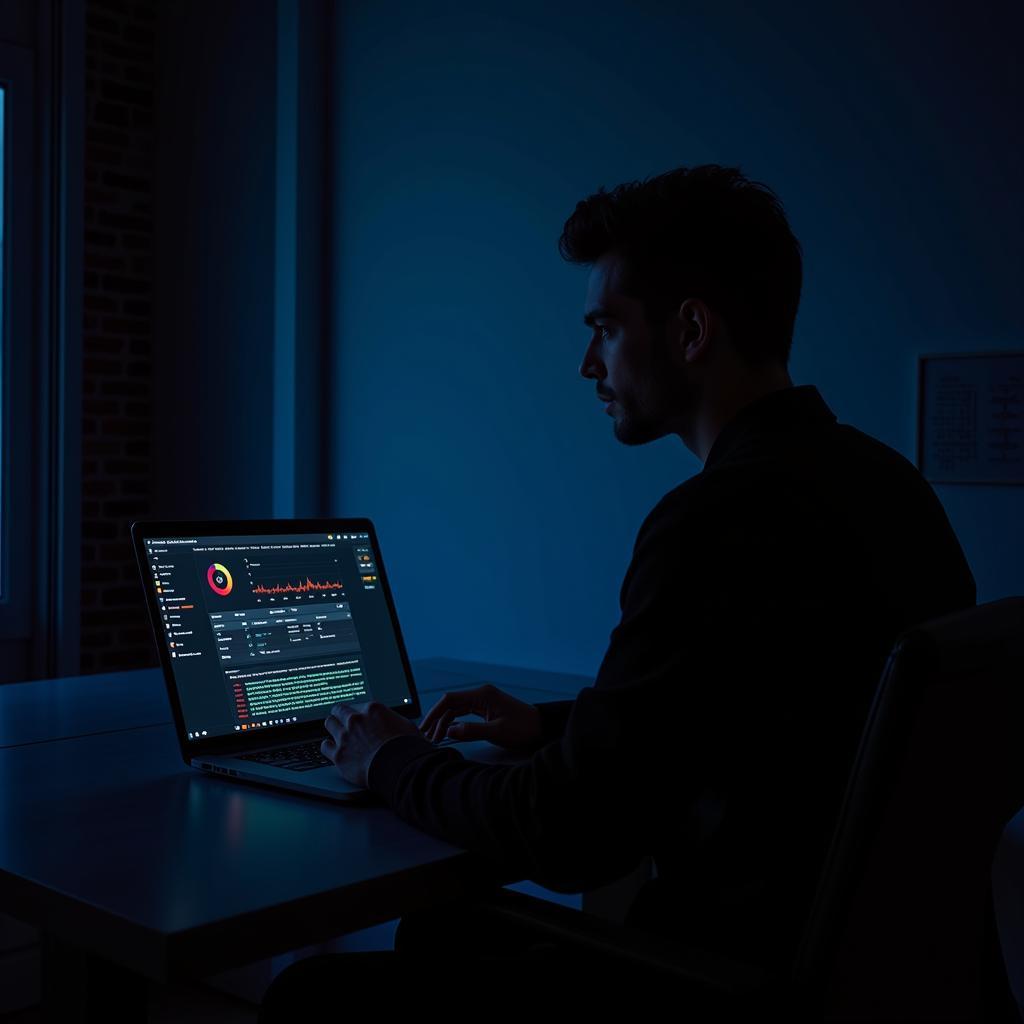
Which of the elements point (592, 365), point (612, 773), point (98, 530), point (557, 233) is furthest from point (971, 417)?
point (98, 530)

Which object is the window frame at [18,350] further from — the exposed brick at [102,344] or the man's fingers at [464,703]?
the man's fingers at [464,703]

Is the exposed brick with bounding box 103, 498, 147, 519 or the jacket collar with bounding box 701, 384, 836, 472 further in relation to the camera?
the exposed brick with bounding box 103, 498, 147, 519

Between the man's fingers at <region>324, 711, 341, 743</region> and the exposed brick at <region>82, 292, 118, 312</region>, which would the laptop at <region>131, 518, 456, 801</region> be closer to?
the man's fingers at <region>324, 711, 341, 743</region>

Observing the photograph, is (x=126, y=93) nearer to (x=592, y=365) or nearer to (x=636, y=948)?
(x=592, y=365)

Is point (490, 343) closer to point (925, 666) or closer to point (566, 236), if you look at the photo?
point (566, 236)

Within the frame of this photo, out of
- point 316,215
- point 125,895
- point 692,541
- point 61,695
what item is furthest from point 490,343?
point 125,895

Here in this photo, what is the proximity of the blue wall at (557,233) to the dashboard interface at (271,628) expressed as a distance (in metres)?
1.07

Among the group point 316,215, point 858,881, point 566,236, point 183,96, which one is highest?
point 183,96

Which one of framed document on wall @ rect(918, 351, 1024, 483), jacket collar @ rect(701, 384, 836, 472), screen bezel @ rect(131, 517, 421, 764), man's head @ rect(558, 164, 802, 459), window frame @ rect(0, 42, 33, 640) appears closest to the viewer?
jacket collar @ rect(701, 384, 836, 472)

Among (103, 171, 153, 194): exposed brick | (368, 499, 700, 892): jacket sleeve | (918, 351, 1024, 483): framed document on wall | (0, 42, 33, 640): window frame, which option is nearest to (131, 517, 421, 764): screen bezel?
(368, 499, 700, 892): jacket sleeve

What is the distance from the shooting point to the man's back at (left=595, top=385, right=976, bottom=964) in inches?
49.2

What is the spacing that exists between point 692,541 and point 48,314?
126 inches

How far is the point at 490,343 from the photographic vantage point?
3299mm

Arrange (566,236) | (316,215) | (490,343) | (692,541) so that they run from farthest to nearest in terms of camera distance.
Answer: (316,215) → (490,343) → (566,236) → (692,541)
